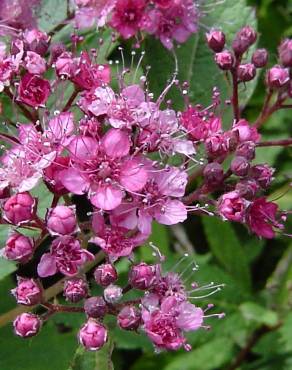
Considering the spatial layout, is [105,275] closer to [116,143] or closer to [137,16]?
[116,143]

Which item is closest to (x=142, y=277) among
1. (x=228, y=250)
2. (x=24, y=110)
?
(x=24, y=110)

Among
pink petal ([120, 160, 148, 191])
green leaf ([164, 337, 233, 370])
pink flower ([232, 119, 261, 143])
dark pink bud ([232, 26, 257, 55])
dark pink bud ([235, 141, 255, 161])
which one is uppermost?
dark pink bud ([232, 26, 257, 55])

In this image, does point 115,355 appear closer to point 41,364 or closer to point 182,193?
point 41,364

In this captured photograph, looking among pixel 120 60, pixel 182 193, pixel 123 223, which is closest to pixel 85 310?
pixel 123 223

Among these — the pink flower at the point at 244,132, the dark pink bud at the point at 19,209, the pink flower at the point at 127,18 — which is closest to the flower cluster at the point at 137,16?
the pink flower at the point at 127,18

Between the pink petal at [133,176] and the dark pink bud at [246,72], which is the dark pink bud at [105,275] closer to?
the pink petal at [133,176]

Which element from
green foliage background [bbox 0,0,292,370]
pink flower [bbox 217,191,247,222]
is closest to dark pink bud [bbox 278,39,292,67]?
green foliage background [bbox 0,0,292,370]

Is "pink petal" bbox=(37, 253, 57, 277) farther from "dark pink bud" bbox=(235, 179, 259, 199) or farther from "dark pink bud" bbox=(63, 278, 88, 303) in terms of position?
"dark pink bud" bbox=(235, 179, 259, 199)
